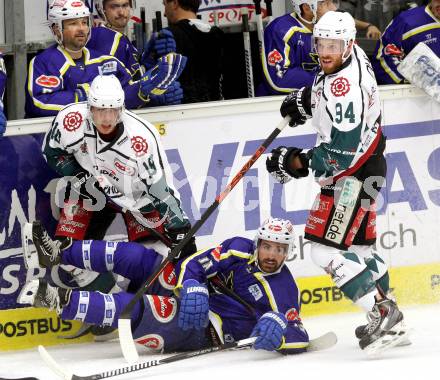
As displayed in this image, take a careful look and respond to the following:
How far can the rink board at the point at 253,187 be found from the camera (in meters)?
7.26

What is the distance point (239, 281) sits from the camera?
6.96 metres

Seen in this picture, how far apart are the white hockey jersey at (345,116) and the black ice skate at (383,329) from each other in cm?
62

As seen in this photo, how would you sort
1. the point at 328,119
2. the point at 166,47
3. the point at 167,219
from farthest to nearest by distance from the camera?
1. the point at 166,47
2. the point at 167,219
3. the point at 328,119

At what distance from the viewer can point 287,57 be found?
783 cm

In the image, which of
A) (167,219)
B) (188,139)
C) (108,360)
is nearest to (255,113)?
(188,139)

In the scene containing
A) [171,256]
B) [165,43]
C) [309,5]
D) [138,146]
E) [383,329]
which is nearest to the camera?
[383,329]

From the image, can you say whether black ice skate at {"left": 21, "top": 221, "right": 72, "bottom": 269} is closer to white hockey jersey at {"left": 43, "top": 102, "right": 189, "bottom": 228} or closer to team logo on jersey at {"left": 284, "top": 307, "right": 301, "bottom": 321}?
white hockey jersey at {"left": 43, "top": 102, "right": 189, "bottom": 228}

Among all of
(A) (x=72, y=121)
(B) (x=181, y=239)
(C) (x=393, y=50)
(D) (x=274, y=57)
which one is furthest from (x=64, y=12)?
(C) (x=393, y=50)

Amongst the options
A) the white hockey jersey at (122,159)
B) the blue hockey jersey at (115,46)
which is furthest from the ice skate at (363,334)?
the blue hockey jersey at (115,46)

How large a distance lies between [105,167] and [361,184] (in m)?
1.19

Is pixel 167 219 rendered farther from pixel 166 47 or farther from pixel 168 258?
pixel 166 47

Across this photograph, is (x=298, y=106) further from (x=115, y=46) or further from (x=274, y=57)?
(x=115, y=46)

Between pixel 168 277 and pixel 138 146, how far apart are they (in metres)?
0.62

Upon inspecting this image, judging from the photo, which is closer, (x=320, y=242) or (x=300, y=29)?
(x=320, y=242)
